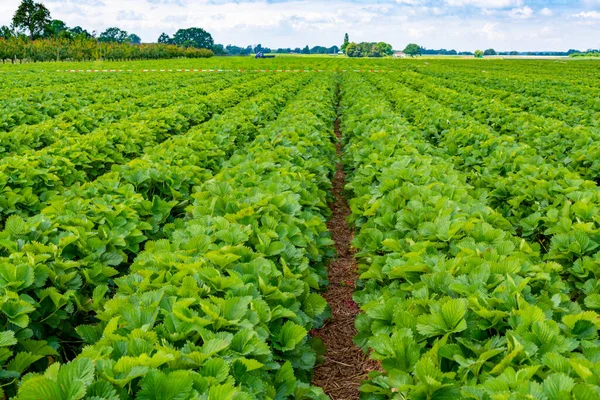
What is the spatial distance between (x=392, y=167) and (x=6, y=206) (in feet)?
15.4

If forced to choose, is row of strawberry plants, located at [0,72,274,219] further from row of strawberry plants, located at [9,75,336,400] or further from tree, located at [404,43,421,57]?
tree, located at [404,43,421,57]

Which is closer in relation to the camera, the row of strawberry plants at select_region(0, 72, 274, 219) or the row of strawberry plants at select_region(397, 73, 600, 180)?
the row of strawberry plants at select_region(0, 72, 274, 219)

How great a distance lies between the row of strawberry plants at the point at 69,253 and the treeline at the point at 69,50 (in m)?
61.4

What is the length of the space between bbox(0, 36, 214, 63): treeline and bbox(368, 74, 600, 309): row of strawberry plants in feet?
204

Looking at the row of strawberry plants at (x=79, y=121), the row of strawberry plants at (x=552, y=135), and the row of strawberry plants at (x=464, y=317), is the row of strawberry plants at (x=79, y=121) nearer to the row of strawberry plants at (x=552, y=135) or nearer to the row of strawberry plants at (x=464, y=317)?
the row of strawberry plants at (x=464, y=317)

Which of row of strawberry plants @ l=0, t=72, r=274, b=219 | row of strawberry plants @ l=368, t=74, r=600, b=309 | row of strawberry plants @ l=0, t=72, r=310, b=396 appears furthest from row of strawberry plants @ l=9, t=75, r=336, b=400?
row of strawberry plants @ l=0, t=72, r=274, b=219

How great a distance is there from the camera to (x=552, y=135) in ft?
30.0

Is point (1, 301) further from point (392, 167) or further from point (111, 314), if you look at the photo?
point (392, 167)

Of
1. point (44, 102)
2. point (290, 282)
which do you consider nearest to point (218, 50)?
point (44, 102)

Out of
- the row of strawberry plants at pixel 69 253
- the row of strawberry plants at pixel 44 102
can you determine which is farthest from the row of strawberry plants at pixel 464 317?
the row of strawberry plants at pixel 44 102

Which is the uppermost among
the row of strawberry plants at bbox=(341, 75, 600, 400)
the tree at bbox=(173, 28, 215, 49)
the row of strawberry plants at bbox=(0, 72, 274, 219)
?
the tree at bbox=(173, 28, 215, 49)

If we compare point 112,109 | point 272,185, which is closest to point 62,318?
point 272,185

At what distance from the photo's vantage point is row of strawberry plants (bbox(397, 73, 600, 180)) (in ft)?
26.0

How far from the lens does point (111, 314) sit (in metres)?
2.85
